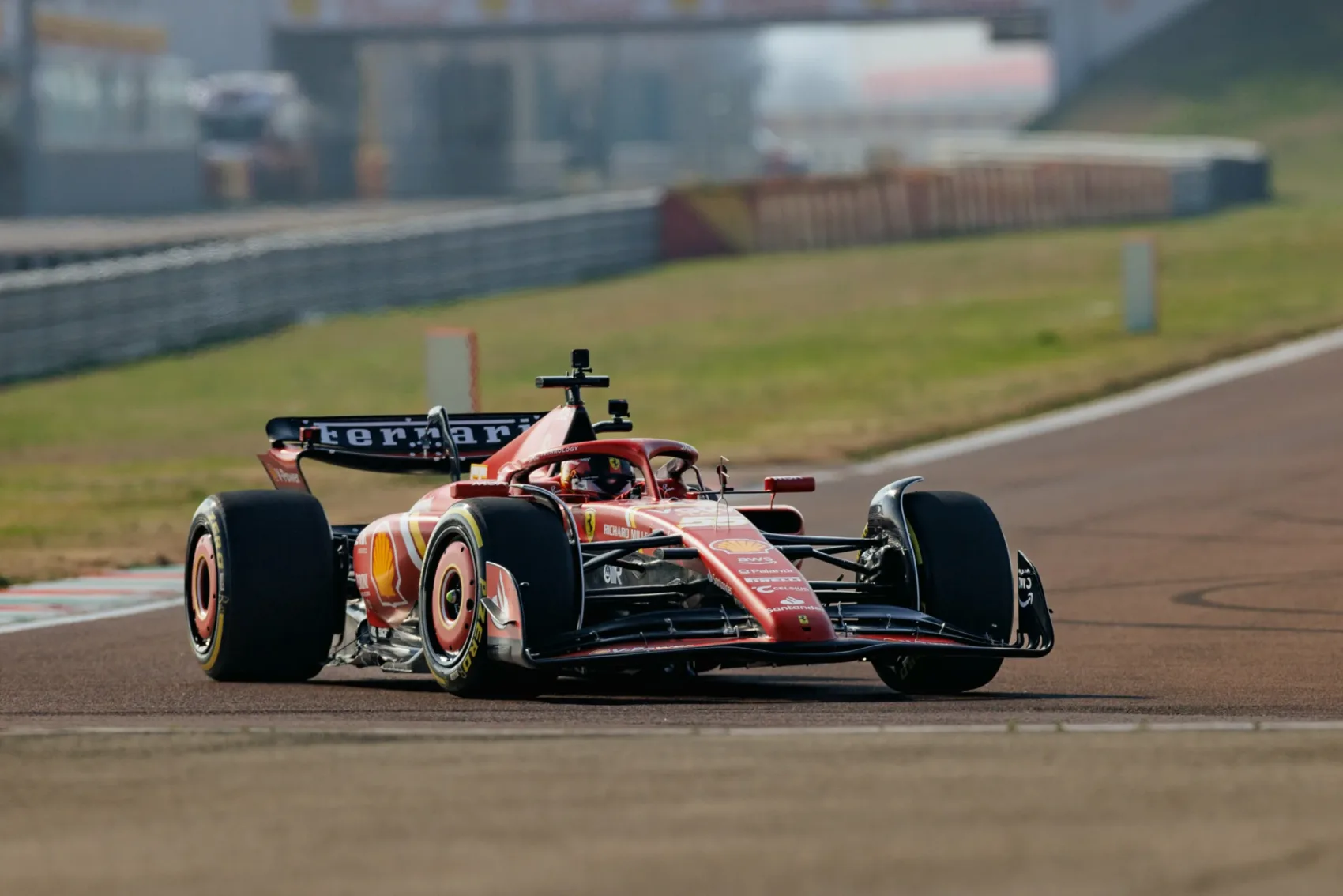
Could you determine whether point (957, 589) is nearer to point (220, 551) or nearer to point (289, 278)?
point (220, 551)

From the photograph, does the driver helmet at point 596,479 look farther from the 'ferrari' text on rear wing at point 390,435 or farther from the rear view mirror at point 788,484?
the 'ferrari' text on rear wing at point 390,435

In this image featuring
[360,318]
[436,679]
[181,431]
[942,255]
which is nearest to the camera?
[436,679]

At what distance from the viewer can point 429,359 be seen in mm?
17906

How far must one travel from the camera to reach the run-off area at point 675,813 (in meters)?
5.19

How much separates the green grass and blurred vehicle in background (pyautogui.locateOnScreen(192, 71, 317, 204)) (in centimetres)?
2759

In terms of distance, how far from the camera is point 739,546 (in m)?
9.27

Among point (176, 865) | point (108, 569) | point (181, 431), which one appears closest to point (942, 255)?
point (181, 431)

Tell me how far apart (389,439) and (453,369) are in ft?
20.1

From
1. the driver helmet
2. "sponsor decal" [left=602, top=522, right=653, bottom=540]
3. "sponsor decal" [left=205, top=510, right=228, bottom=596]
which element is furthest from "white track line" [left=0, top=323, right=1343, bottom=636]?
"sponsor decal" [left=602, top=522, right=653, bottom=540]

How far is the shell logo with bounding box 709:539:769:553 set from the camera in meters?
9.21

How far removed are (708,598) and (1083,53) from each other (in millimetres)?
58506

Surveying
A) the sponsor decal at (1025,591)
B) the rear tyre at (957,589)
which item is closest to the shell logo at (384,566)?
the rear tyre at (957,589)

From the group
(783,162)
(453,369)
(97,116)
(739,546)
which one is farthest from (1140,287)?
(783,162)

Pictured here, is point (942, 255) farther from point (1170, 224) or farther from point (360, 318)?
point (360, 318)
